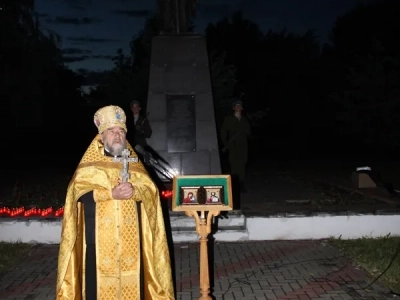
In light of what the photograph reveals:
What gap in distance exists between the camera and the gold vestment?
3727mm

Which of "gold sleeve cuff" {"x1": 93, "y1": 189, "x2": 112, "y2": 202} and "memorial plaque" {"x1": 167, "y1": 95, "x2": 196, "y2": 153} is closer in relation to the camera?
"gold sleeve cuff" {"x1": 93, "y1": 189, "x2": 112, "y2": 202}

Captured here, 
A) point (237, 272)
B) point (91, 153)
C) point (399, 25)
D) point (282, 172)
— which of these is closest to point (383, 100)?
point (282, 172)

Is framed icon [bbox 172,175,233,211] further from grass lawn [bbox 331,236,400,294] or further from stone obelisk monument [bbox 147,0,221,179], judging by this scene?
stone obelisk monument [bbox 147,0,221,179]

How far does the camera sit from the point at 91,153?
3783mm

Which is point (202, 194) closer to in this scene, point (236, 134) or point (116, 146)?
point (116, 146)

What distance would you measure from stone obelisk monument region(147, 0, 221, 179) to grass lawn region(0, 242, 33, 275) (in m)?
3.42

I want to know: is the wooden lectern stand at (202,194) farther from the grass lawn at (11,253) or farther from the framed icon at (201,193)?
the grass lawn at (11,253)

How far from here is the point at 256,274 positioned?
6363 millimetres

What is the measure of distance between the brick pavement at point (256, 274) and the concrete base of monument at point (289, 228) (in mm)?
161

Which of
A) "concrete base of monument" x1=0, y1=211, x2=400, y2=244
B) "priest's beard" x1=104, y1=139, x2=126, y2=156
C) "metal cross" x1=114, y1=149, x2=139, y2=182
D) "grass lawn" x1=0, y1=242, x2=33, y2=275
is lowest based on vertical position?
"grass lawn" x1=0, y1=242, x2=33, y2=275

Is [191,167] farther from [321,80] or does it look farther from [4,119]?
[321,80]

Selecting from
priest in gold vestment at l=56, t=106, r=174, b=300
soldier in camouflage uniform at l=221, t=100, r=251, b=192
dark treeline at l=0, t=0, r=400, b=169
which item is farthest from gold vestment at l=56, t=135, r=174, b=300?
dark treeline at l=0, t=0, r=400, b=169

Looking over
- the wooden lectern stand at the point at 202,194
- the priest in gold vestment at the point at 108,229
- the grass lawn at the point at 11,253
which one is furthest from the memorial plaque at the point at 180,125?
the priest in gold vestment at the point at 108,229

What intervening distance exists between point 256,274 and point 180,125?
4.55 m
